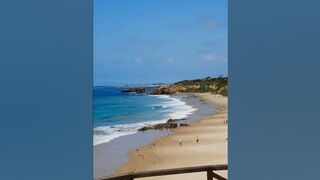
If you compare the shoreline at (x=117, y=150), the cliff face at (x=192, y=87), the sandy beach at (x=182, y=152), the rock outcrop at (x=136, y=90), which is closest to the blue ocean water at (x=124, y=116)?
the shoreline at (x=117, y=150)

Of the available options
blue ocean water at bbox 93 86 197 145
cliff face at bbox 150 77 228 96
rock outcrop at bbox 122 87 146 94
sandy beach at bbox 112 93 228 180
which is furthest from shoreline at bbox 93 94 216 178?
rock outcrop at bbox 122 87 146 94

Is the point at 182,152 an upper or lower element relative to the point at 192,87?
lower

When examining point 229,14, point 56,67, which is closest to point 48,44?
point 56,67

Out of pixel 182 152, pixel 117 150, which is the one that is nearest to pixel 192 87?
pixel 117 150

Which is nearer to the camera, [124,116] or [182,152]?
[182,152]

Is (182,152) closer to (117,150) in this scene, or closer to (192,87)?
(117,150)

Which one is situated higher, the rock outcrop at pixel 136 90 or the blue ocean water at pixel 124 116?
the rock outcrop at pixel 136 90

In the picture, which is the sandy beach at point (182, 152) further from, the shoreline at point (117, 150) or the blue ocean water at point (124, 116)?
the blue ocean water at point (124, 116)

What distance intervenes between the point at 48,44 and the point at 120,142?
430 inches

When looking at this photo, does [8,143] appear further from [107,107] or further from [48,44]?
[107,107]

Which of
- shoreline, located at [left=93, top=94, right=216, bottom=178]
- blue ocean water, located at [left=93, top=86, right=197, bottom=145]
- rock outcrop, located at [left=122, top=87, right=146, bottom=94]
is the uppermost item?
rock outcrop, located at [left=122, top=87, right=146, bottom=94]

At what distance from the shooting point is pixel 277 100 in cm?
160

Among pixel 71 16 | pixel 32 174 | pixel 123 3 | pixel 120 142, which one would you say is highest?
pixel 123 3

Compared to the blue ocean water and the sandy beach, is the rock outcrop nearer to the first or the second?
the blue ocean water
